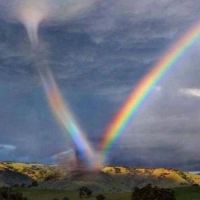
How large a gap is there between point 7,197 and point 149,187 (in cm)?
6242

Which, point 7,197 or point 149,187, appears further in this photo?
point 7,197

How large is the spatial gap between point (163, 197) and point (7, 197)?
68.2m

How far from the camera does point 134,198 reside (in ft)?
593

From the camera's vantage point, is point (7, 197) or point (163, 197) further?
point (7, 197)

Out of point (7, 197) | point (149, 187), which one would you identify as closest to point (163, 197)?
point (149, 187)

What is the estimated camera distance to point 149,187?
179 m

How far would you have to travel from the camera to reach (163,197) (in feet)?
572

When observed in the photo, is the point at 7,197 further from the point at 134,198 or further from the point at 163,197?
the point at 163,197

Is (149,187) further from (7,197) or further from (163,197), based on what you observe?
(7,197)

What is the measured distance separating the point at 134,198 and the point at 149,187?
24.2 ft

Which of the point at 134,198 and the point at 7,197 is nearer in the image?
the point at 134,198

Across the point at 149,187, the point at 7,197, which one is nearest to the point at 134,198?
the point at 149,187

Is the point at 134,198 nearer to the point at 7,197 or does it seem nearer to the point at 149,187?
the point at 149,187
